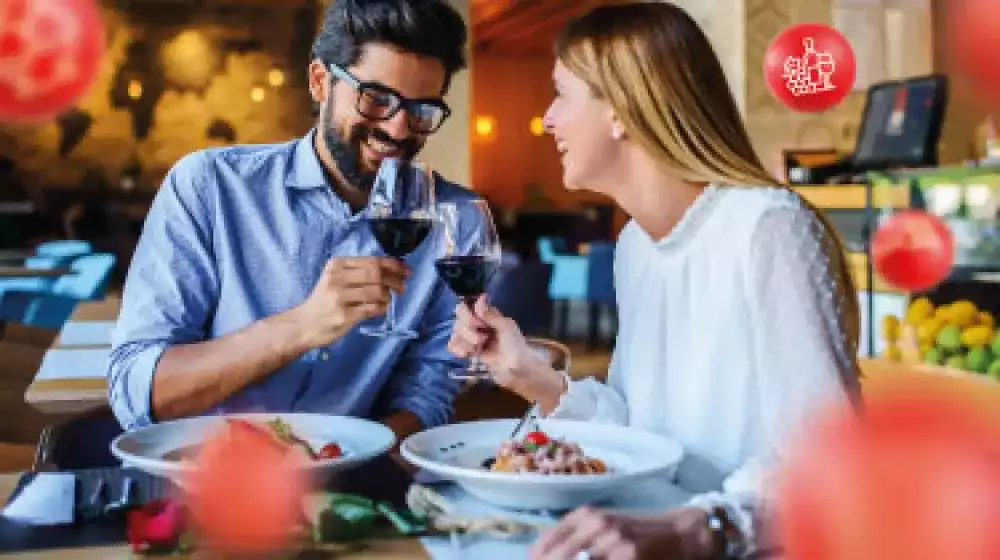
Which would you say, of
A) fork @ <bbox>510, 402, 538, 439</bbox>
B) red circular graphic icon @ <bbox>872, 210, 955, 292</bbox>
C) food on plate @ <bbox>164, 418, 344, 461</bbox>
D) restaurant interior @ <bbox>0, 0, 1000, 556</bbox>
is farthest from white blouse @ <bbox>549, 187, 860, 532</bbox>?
red circular graphic icon @ <bbox>872, 210, 955, 292</bbox>

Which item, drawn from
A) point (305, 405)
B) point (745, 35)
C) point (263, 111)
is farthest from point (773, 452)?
point (263, 111)

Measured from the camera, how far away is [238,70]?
1117cm

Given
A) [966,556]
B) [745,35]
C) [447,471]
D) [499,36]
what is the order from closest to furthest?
1. [966,556]
2. [447,471]
3. [745,35]
4. [499,36]

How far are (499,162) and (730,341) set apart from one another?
47.2ft

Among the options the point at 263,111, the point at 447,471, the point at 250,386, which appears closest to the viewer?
the point at 447,471

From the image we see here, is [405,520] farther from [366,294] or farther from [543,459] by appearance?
[366,294]

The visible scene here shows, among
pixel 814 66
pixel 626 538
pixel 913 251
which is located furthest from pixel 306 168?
pixel 814 66

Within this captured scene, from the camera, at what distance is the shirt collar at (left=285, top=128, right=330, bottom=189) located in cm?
196

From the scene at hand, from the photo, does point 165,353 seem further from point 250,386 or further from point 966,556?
point 966,556

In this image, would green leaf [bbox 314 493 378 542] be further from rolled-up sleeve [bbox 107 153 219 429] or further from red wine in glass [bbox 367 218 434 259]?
rolled-up sleeve [bbox 107 153 219 429]

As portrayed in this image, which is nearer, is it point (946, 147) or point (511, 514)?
point (511, 514)

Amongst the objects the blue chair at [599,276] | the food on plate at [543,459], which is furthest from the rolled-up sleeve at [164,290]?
the blue chair at [599,276]

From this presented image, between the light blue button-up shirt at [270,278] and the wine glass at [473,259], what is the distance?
218 millimetres

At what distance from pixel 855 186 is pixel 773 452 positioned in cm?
370
